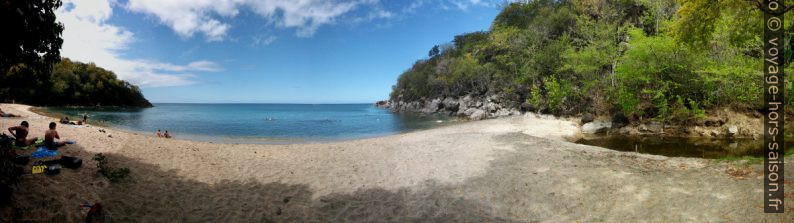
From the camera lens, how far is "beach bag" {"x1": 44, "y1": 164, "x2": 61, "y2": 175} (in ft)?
26.5

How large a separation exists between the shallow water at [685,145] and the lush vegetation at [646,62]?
13.3ft

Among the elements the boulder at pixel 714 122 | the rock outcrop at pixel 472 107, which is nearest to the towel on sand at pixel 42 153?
the boulder at pixel 714 122

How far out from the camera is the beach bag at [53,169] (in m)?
8.06

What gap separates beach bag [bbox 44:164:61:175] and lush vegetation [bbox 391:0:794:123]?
1856 centimetres

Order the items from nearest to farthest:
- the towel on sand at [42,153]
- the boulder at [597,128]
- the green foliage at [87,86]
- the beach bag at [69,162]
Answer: the beach bag at [69,162], the towel on sand at [42,153], the boulder at [597,128], the green foliage at [87,86]

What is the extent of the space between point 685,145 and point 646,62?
9226 millimetres

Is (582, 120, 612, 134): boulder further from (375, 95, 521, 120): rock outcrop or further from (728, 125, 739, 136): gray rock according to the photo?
(375, 95, 521, 120): rock outcrop

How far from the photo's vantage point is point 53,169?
813cm

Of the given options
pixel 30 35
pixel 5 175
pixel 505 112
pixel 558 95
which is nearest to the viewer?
pixel 5 175

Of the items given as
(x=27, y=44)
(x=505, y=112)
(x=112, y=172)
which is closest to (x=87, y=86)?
(x=112, y=172)

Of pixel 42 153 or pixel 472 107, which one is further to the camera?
pixel 472 107

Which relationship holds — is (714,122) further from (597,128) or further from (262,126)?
(262,126)

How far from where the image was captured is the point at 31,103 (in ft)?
226

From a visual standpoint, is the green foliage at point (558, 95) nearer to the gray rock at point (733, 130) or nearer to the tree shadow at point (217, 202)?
the gray rock at point (733, 130)
